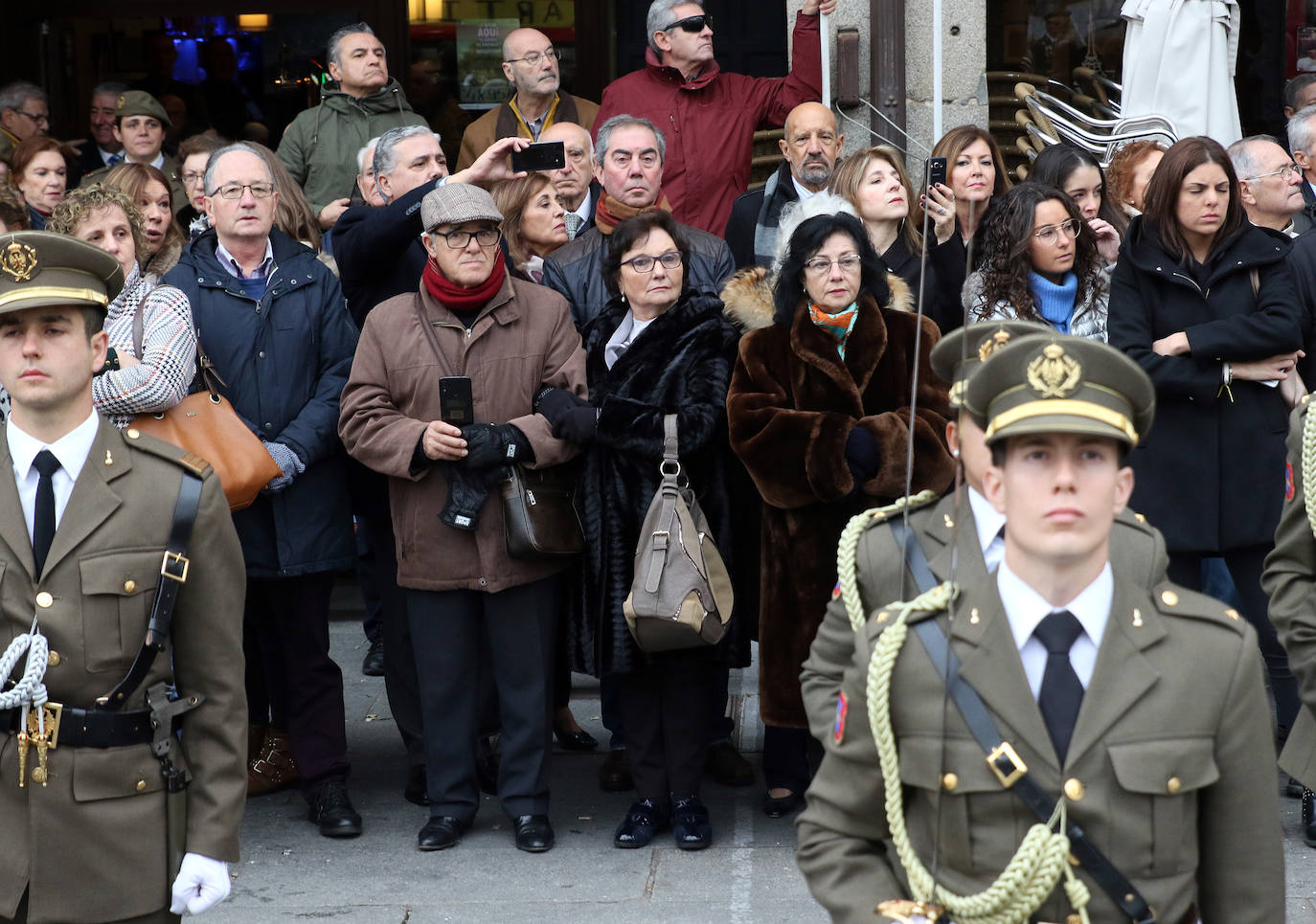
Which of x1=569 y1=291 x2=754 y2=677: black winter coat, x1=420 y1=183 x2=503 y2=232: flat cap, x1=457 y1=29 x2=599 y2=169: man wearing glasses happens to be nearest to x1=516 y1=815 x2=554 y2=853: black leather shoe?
x1=569 y1=291 x2=754 y2=677: black winter coat

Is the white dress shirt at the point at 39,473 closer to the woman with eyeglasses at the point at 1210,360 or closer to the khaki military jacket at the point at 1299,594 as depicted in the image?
the khaki military jacket at the point at 1299,594

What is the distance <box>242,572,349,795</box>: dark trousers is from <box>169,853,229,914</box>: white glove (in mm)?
2273

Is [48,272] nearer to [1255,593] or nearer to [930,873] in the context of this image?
[930,873]

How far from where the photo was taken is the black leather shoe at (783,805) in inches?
219

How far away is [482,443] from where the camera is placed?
5.25 m

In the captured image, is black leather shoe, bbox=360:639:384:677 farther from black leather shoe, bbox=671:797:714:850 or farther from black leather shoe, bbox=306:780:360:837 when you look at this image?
black leather shoe, bbox=671:797:714:850

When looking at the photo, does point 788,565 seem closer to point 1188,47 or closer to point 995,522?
point 995,522

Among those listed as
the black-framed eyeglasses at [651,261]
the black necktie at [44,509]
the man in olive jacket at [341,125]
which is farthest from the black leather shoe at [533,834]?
the man in olive jacket at [341,125]

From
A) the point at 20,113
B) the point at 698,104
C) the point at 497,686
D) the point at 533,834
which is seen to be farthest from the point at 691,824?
the point at 20,113

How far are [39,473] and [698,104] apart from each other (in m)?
4.79

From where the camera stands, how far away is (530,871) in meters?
5.21

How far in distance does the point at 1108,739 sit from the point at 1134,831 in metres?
0.15

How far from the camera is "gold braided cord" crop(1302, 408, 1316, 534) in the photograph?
12.4 ft

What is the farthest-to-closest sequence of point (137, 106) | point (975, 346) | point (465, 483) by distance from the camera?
point (137, 106)
point (465, 483)
point (975, 346)
